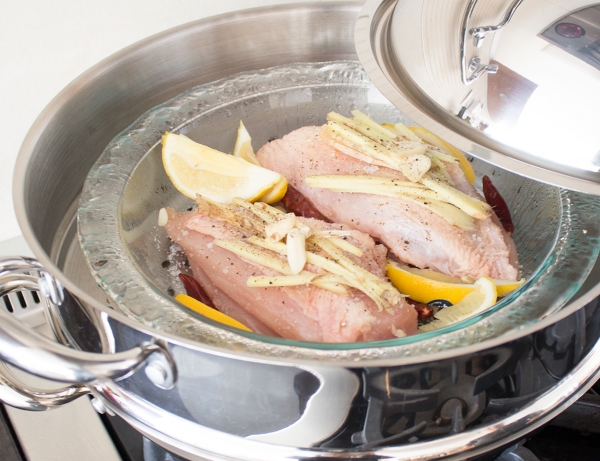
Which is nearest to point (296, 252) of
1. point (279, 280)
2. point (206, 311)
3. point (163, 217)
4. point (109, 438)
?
point (279, 280)

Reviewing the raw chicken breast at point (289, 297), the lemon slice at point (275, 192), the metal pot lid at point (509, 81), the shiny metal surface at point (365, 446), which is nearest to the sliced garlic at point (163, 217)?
the raw chicken breast at point (289, 297)

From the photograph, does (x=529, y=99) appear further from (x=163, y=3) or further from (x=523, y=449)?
(x=163, y=3)

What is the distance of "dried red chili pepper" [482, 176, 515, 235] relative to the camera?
1044 millimetres

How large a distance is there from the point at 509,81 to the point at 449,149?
0.38 meters

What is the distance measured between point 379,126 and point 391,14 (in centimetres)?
24

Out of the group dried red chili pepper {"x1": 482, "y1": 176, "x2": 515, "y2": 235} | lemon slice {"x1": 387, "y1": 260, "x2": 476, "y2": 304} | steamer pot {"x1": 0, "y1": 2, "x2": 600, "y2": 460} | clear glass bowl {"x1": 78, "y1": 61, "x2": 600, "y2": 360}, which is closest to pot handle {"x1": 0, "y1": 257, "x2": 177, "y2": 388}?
steamer pot {"x1": 0, "y1": 2, "x2": 600, "y2": 460}

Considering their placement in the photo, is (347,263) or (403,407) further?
(347,263)

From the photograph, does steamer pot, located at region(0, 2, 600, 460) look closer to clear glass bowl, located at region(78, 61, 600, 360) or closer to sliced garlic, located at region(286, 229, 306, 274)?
clear glass bowl, located at region(78, 61, 600, 360)

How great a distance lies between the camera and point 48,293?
79cm

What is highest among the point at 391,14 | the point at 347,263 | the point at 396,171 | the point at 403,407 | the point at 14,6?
the point at 14,6

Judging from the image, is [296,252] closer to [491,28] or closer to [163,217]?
[163,217]

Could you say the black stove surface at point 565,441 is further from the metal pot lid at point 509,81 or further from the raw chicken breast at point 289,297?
the metal pot lid at point 509,81

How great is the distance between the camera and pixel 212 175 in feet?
3.41

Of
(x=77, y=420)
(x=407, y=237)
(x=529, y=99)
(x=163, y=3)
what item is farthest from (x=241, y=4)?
(x=77, y=420)
